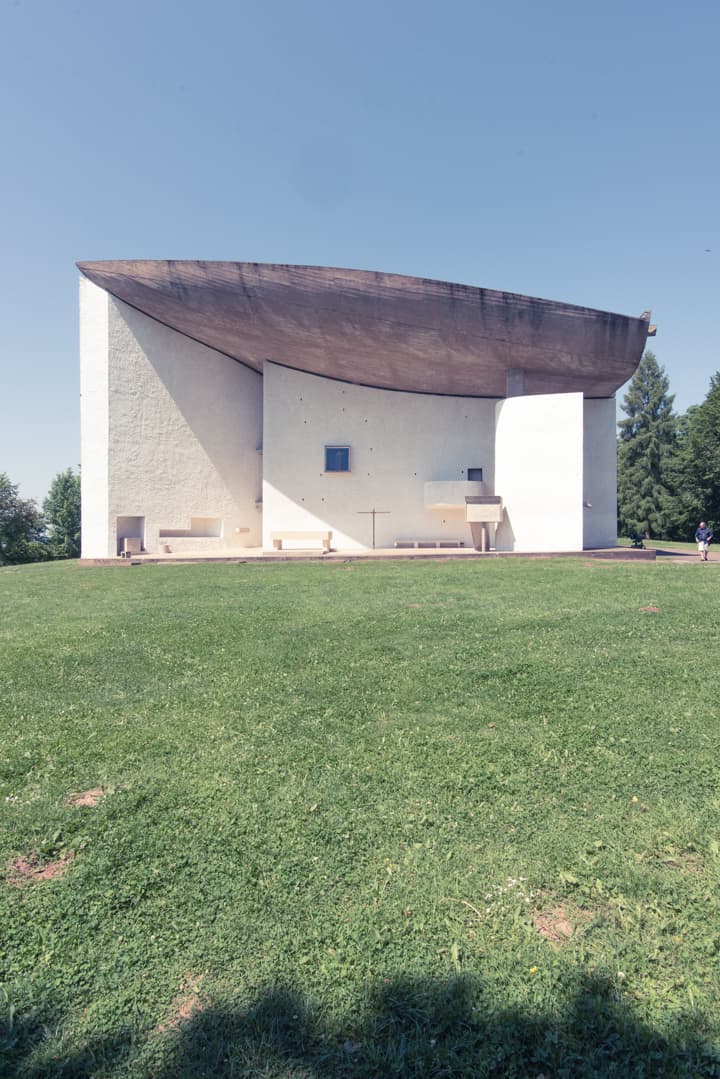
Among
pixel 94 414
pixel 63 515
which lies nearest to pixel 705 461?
pixel 94 414

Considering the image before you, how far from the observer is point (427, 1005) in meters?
2.17

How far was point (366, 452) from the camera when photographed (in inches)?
880

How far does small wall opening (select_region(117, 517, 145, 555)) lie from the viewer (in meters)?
19.6

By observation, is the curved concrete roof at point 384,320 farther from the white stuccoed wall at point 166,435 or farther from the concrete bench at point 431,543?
the concrete bench at point 431,543

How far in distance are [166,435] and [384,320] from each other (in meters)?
8.59

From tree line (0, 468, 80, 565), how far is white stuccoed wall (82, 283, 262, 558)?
1229 inches

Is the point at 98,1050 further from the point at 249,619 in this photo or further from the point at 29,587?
the point at 29,587

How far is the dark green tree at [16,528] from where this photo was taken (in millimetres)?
47438

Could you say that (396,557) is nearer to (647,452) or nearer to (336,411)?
(336,411)

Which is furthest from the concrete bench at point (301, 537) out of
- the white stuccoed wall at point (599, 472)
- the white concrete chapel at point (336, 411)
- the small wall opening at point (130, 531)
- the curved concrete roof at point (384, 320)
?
the white stuccoed wall at point (599, 472)

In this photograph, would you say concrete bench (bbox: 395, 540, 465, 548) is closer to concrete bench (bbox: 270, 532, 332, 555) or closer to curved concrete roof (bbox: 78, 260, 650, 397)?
concrete bench (bbox: 270, 532, 332, 555)

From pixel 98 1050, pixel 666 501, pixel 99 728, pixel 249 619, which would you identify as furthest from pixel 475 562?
pixel 666 501

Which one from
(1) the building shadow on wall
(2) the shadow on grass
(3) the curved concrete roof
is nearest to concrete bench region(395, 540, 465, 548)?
(3) the curved concrete roof

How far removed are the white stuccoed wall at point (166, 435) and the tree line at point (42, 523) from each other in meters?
31.2
